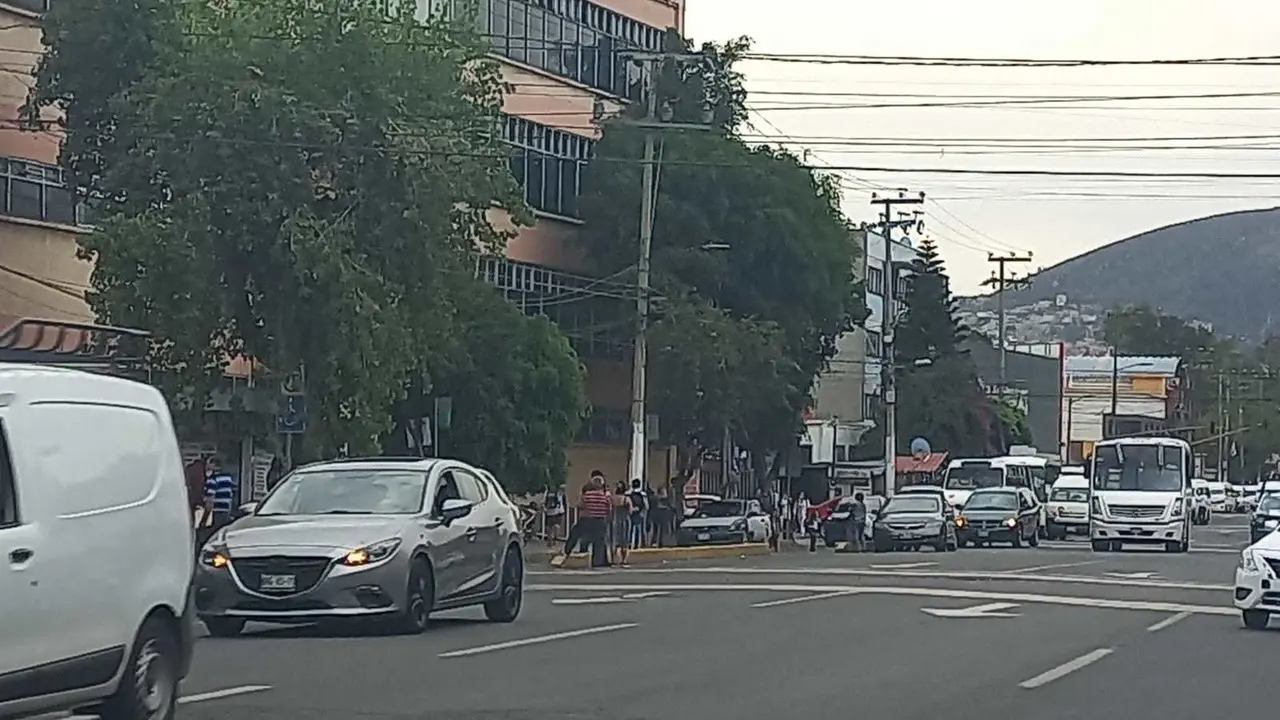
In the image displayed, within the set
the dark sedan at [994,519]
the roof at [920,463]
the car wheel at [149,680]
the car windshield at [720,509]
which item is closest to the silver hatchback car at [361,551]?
the car wheel at [149,680]

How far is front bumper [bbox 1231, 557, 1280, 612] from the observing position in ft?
72.8

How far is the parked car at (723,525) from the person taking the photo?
168ft

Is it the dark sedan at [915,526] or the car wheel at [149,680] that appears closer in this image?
the car wheel at [149,680]

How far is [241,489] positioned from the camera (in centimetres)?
4428

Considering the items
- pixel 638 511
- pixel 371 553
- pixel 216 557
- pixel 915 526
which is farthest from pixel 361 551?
pixel 915 526

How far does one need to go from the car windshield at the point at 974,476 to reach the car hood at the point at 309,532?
50.5 m

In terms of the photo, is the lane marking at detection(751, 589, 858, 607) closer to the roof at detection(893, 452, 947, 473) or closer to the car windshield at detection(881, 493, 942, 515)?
the car windshield at detection(881, 493, 942, 515)

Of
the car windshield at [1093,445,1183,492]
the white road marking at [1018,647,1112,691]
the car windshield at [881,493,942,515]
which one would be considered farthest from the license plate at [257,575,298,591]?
the car windshield at [1093,445,1183,492]

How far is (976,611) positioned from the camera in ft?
82.3

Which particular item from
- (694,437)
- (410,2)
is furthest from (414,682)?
(694,437)

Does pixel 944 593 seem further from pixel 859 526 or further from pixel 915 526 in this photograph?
pixel 859 526

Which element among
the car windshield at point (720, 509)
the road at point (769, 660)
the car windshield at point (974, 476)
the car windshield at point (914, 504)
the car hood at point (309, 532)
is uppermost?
the car windshield at point (974, 476)

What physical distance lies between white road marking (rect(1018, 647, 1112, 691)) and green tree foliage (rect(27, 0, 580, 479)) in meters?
14.1

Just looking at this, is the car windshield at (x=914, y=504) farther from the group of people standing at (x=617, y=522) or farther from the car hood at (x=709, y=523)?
the group of people standing at (x=617, y=522)
